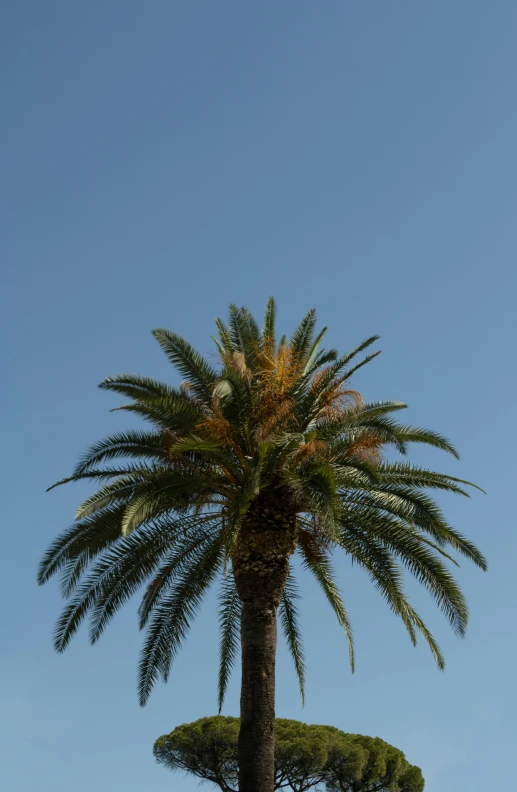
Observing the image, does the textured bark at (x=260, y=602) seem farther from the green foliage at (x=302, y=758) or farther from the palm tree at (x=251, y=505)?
the green foliage at (x=302, y=758)

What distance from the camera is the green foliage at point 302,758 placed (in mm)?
27953

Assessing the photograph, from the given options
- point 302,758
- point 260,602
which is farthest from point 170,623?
point 302,758

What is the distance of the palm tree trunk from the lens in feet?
50.5

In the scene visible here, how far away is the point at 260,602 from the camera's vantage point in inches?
658

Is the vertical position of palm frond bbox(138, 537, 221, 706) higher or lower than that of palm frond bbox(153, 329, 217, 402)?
lower

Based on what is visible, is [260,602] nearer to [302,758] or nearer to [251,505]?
[251,505]

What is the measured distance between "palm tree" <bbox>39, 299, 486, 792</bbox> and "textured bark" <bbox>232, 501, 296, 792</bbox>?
0.02 m

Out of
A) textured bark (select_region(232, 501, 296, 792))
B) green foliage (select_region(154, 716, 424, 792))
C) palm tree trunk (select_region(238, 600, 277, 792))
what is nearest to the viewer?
palm tree trunk (select_region(238, 600, 277, 792))

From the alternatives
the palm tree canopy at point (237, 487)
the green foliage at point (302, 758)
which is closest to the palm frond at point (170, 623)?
the palm tree canopy at point (237, 487)

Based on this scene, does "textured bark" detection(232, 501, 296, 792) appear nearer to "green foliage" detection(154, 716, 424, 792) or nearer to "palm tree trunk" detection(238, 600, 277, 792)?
"palm tree trunk" detection(238, 600, 277, 792)

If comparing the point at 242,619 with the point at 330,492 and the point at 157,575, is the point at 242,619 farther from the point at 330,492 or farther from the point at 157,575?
the point at 330,492

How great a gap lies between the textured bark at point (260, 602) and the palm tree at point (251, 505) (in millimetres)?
20

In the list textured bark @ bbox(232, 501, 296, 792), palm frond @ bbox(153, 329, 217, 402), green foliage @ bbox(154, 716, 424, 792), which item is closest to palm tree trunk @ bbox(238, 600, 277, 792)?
textured bark @ bbox(232, 501, 296, 792)

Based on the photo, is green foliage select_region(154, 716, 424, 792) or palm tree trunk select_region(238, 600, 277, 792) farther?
green foliage select_region(154, 716, 424, 792)
